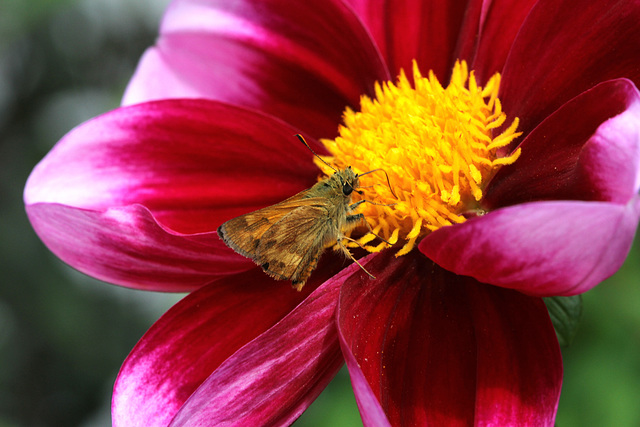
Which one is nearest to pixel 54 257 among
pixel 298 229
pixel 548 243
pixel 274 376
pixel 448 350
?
pixel 298 229

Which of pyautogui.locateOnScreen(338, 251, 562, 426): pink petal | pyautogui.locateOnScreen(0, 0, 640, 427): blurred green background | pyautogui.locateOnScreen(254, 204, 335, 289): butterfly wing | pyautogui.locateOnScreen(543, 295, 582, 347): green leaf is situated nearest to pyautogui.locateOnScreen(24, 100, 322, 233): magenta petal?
pyautogui.locateOnScreen(254, 204, 335, 289): butterfly wing

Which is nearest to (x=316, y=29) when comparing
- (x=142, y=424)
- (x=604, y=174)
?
(x=604, y=174)

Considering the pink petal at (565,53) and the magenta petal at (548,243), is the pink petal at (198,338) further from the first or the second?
the pink petal at (565,53)

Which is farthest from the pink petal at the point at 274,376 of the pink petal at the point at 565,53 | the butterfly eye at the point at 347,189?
the pink petal at the point at 565,53

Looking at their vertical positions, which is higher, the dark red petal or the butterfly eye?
the dark red petal

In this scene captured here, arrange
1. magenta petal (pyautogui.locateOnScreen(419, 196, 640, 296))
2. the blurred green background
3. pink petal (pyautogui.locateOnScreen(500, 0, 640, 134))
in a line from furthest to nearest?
1. the blurred green background
2. pink petal (pyautogui.locateOnScreen(500, 0, 640, 134))
3. magenta petal (pyautogui.locateOnScreen(419, 196, 640, 296))

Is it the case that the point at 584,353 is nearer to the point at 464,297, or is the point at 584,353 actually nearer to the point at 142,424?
the point at 464,297

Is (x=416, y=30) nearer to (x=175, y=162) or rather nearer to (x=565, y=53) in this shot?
(x=565, y=53)

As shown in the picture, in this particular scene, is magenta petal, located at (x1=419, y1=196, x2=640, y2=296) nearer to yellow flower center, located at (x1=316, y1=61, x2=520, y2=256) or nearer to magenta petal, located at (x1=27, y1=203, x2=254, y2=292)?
yellow flower center, located at (x1=316, y1=61, x2=520, y2=256)
